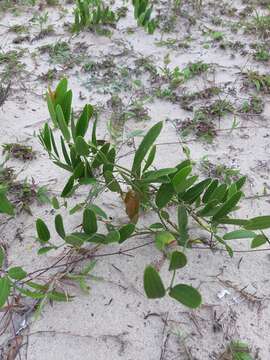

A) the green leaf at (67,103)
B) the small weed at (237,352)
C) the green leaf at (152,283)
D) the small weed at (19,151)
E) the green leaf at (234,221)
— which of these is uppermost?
the green leaf at (67,103)

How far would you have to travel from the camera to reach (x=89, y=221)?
1315mm

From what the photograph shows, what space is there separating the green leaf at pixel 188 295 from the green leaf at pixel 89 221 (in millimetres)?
326

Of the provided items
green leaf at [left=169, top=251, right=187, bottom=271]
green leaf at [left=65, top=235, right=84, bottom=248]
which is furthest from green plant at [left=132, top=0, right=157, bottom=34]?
green leaf at [left=169, top=251, right=187, bottom=271]

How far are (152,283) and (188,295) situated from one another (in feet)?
0.37

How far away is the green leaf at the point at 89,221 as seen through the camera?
1285mm

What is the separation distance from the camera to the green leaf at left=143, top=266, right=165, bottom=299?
1068mm

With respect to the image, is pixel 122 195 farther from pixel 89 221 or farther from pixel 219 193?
pixel 219 193

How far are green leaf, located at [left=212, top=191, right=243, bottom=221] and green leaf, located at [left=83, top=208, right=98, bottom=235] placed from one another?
1.27ft

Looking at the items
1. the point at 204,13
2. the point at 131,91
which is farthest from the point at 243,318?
the point at 204,13

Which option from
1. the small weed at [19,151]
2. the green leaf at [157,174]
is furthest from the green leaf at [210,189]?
the small weed at [19,151]

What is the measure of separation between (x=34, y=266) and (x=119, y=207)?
1.30ft

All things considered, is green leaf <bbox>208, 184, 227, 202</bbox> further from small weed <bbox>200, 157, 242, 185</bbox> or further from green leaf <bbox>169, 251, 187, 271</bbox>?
small weed <bbox>200, 157, 242, 185</bbox>

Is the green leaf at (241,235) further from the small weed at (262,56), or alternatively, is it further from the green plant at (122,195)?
the small weed at (262,56)

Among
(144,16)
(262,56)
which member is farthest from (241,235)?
(144,16)
